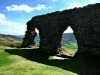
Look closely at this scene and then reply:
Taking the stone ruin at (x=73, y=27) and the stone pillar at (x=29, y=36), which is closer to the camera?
the stone ruin at (x=73, y=27)

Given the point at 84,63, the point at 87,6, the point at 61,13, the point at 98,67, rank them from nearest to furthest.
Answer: the point at 98,67, the point at 84,63, the point at 87,6, the point at 61,13

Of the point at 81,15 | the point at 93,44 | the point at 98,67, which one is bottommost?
the point at 98,67

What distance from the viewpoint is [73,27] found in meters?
29.0

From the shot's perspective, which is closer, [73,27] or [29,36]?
[73,27]

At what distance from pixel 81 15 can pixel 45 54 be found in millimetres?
10138

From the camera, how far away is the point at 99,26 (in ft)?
81.8

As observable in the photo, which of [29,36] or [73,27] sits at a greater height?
[73,27]

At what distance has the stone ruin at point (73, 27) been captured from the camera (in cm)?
2553

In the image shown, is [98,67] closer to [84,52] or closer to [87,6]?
[84,52]

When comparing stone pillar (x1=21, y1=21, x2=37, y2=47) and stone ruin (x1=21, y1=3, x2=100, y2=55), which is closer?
stone ruin (x1=21, y1=3, x2=100, y2=55)

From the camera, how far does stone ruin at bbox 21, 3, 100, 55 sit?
25.5 meters

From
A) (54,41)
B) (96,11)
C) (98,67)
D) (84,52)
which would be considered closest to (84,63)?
(98,67)

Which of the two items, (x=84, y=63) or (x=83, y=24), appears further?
(x=83, y=24)

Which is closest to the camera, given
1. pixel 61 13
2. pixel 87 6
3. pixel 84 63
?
pixel 84 63
